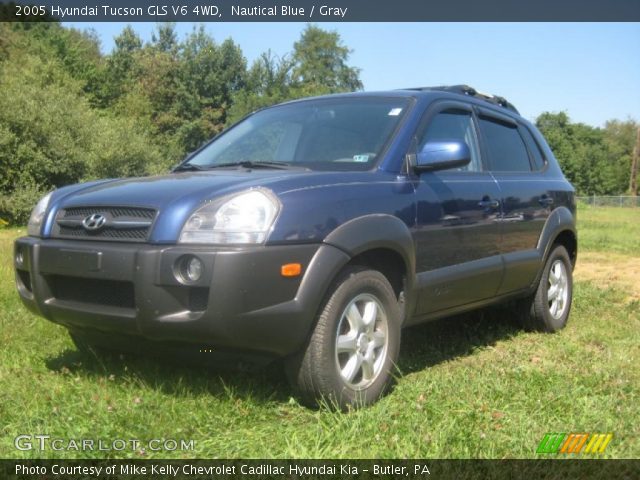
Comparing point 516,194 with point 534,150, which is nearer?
point 516,194

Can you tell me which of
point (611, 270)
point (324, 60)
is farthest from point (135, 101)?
point (611, 270)

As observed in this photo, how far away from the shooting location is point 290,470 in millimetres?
2678

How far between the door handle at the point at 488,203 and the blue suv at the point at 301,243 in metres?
0.02

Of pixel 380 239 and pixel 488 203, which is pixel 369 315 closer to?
pixel 380 239

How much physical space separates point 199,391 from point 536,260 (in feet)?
9.80

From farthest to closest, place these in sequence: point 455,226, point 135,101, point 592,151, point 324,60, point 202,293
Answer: point 592,151 < point 324,60 < point 135,101 < point 455,226 < point 202,293

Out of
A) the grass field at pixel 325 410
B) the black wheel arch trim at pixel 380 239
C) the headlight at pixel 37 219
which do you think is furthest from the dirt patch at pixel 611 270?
the headlight at pixel 37 219

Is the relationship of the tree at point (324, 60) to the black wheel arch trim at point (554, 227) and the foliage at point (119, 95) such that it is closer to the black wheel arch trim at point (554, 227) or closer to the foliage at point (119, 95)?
the foliage at point (119, 95)

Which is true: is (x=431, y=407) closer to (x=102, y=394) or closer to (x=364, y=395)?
(x=364, y=395)

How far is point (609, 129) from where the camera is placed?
277 feet

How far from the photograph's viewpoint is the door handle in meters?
4.53

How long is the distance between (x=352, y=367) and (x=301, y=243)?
30.0 inches

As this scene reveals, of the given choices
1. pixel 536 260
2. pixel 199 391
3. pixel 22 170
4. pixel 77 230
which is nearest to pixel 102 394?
pixel 199 391

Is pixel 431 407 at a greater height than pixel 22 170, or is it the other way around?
pixel 22 170
